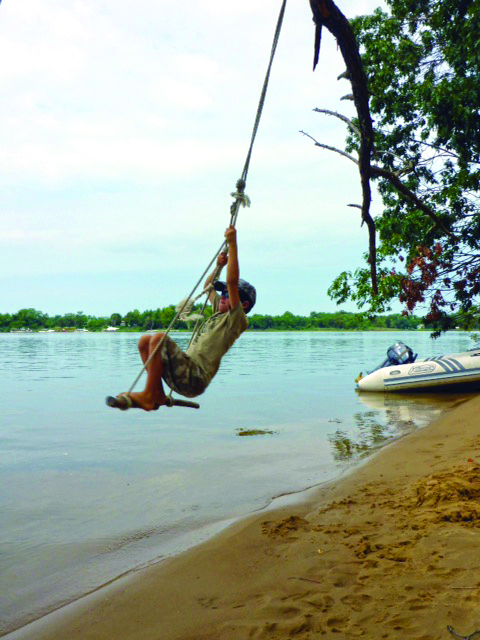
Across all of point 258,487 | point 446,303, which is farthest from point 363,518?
point 446,303

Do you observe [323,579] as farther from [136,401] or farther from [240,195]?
[240,195]

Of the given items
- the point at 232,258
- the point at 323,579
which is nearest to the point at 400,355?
the point at 323,579

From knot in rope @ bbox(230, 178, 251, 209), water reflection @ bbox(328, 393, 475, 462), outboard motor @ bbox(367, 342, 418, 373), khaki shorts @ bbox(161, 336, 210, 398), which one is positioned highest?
knot in rope @ bbox(230, 178, 251, 209)

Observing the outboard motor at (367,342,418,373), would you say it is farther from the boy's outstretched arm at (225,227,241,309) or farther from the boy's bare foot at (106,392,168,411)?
the boy's bare foot at (106,392,168,411)

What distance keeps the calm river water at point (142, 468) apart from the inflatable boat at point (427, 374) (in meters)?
0.58

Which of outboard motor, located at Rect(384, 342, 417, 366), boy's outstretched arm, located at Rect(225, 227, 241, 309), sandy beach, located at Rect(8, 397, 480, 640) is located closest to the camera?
boy's outstretched arm, located at Rect(225, 227, 241, 309)

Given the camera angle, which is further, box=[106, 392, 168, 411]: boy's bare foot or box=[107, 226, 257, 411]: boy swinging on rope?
box=[107, 226, 257, 411]: boy swinging on rope

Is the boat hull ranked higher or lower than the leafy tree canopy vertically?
lower

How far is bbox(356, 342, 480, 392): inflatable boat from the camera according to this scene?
68.4 ft

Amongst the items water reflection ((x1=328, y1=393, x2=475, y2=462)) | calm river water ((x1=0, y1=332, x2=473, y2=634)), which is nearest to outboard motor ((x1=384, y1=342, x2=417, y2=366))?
water reflection ((x1=328, y1=393, x2=475, y2=462))

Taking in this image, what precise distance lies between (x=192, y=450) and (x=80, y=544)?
637 cm

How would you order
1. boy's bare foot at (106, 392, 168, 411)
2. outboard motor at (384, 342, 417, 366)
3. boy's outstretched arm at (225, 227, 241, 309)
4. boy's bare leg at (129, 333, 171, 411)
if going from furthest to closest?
outboard motor at (384, 342, 417, 366) < boy's outstretched arm at (225, 227, 241, 309) < boy's bare leg at (129, 333, 171, 411) < boy's bare foot at (106, 392, 168, 411)

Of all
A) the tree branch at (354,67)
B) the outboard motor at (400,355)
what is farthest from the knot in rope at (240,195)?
the outboard motor at (400,355)

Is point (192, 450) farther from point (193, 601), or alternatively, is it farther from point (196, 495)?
point (193, 601)
